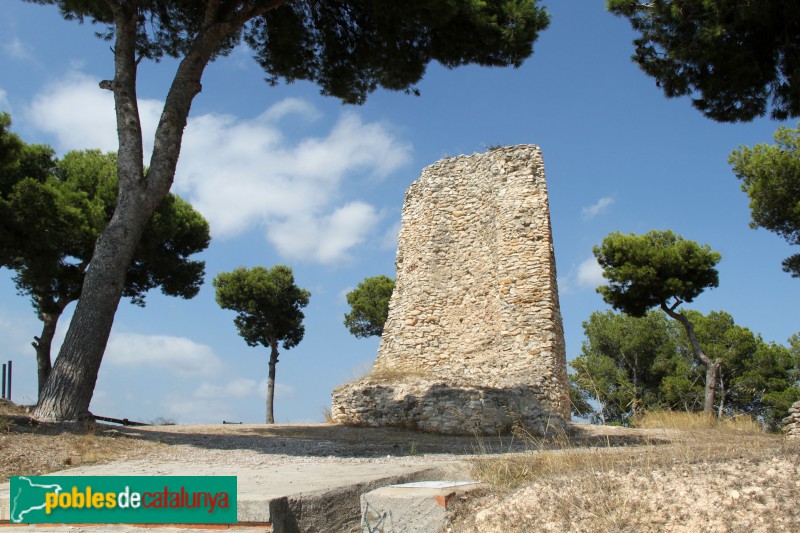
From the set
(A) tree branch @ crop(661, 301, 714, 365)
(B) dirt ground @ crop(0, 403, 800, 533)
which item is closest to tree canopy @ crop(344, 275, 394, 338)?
(A) tree branch @ crop(661, 301, 714, 365)

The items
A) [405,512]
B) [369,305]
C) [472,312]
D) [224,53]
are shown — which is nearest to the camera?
[405,512]

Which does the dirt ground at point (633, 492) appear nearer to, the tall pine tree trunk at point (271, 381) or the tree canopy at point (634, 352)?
the tall pine tree trunk at point (271, 381)

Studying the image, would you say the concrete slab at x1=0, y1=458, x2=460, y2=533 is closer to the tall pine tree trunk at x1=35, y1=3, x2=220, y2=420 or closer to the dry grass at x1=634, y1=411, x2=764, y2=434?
the tall pine tree trunk at x1=35, y1=3, x2=220, y2=420

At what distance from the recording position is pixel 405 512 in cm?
284

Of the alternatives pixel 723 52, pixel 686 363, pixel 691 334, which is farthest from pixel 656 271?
pixel 723 52

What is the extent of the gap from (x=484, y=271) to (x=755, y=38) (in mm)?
5915

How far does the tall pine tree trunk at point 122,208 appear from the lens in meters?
6.49

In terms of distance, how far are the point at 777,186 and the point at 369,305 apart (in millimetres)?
→ 14458

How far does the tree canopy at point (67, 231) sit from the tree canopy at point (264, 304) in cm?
454

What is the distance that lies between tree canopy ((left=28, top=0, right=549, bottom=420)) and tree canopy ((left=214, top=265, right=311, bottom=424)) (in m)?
11.8

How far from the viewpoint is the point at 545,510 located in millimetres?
2697

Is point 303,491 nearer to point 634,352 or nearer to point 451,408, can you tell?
point 451,408

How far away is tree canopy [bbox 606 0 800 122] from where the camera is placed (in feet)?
24.4

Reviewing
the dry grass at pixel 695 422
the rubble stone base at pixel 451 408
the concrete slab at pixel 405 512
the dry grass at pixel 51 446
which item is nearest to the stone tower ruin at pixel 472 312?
the rubble stone base at pixel 451 408
